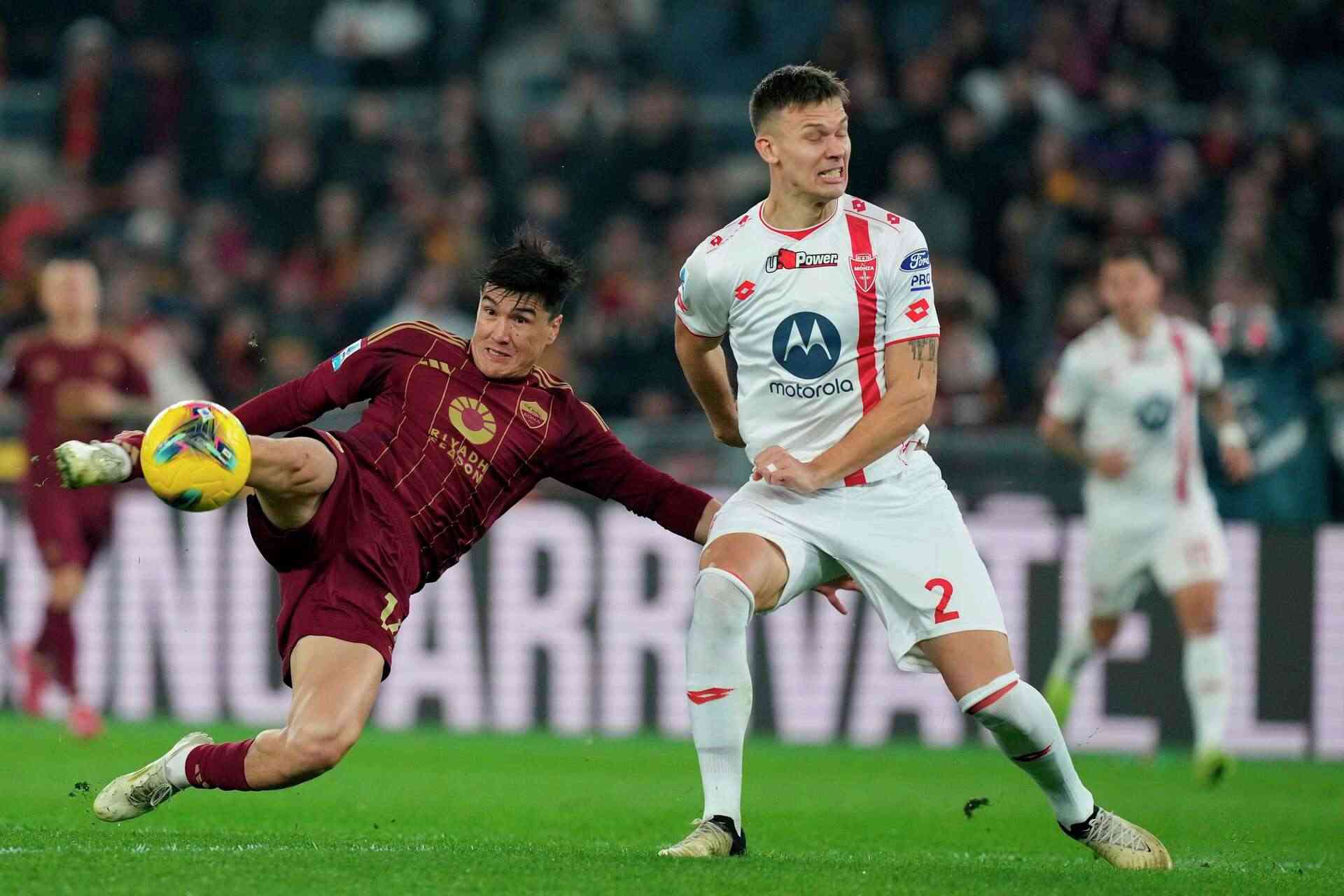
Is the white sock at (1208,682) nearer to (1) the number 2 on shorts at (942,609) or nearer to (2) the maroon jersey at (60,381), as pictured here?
(1) the number 2 on shorts at (942,609)

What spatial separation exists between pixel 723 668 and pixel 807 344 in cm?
98

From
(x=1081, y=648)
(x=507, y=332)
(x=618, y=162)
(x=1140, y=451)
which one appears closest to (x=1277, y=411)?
(x=1140, y=451)

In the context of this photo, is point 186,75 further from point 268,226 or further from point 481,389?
point 481,389

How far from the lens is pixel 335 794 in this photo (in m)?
8.41

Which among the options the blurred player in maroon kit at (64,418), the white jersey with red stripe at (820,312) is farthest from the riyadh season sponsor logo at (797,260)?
the blurred player in maroon kit at (64,418)

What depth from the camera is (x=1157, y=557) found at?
10266 mm

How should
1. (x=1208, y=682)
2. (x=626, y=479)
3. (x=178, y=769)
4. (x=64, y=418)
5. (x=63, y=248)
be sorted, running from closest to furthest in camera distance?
(x=178, y=769) → (x=626, y=479) → (x=1208, y=682) → (x=64, y=418) → (x=63, y=248)

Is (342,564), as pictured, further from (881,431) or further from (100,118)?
(100,118)

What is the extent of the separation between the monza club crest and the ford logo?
84 mm

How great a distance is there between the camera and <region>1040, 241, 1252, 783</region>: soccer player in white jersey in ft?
33.6

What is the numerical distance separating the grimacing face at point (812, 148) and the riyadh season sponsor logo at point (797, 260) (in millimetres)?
167

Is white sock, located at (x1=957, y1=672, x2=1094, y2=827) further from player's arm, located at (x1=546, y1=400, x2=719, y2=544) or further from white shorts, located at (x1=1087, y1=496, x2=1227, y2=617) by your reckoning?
white shorts, located at (x1=1087, y1=496, x2=1227, y2=617)

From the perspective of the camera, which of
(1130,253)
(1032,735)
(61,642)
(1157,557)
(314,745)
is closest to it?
(314,745)

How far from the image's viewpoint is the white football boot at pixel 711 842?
583 centimetres
